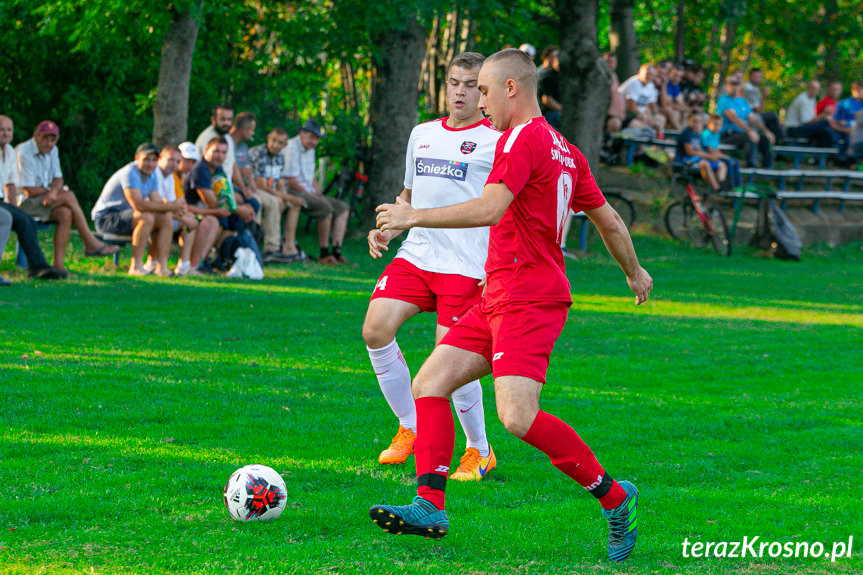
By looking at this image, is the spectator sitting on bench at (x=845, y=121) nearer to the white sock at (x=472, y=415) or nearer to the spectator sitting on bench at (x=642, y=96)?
the spectator sitting on bench at (x=642, y=96)

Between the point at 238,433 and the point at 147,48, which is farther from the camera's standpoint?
the point at 147,48

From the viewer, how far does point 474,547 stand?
4289mm

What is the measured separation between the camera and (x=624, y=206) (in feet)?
68.4

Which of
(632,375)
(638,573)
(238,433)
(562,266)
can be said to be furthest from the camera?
(632,375)

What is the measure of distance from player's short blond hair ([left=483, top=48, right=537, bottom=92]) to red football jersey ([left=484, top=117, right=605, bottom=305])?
189 millimetres

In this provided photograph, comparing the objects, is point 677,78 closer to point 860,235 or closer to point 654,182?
point 654,182

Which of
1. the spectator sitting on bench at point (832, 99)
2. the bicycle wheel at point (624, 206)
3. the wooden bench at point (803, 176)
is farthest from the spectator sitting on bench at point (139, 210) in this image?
the spectator sitting on bench at point (832, 99)

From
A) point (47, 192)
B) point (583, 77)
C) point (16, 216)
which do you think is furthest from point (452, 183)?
point (583, 77)

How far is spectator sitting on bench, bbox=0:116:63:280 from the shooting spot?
11484mm

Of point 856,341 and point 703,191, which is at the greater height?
point 703,191

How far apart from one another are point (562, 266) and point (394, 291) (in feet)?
4.45

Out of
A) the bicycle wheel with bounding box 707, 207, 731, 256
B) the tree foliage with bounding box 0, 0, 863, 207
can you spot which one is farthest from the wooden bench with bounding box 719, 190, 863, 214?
the tree foliage with bounding box 0, 0, 863, 207

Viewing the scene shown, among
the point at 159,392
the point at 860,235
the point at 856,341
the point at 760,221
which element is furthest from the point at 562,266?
the point at 860,235

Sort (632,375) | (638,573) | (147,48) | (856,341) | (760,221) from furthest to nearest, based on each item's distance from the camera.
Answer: (147,48) → (760,221) → (856,341) → (632,375) → (638,573)
